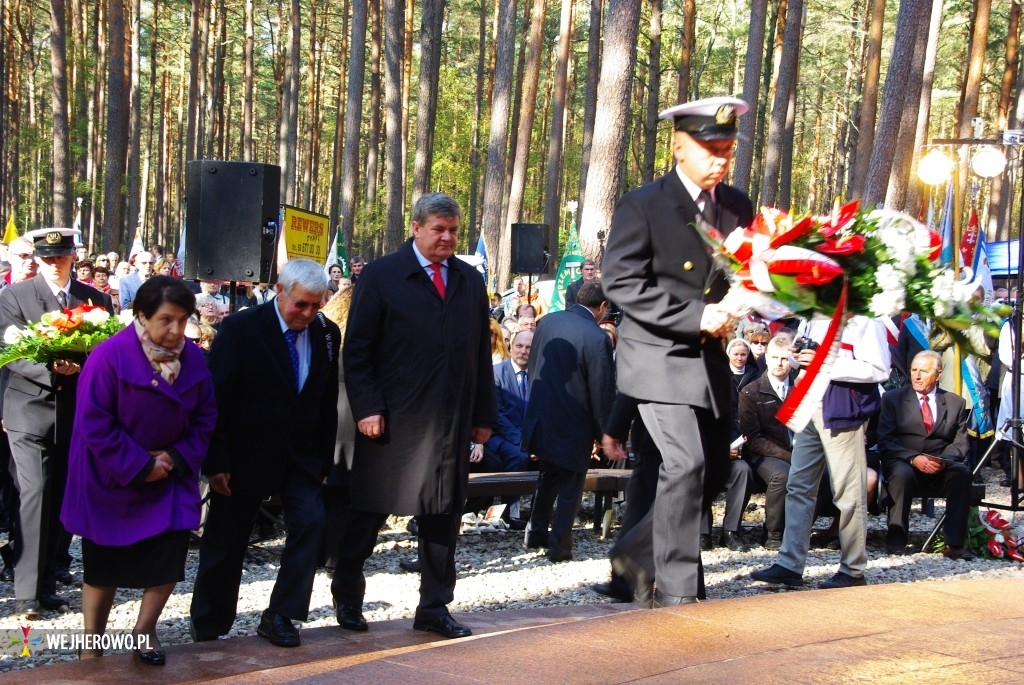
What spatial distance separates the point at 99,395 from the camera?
5.39 meters

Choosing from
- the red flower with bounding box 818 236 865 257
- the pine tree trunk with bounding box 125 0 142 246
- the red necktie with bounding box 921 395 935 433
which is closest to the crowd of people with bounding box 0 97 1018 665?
the red flower with bounding box 818 236 865 257

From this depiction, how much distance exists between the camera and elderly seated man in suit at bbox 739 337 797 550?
1016cm

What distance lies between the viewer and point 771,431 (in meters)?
10.6

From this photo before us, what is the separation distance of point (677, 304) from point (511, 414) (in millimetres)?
5775

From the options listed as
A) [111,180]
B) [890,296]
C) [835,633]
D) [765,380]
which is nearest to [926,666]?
[835,633]

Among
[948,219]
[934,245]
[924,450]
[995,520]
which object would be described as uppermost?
[948,219]

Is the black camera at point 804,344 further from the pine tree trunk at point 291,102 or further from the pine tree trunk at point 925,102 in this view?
the pine tree trunk at point 291,102

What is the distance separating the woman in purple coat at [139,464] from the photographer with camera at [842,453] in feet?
13.2

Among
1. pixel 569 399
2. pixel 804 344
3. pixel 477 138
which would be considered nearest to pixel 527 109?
pixel 477 138

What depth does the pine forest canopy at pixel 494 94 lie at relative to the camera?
24641 mm

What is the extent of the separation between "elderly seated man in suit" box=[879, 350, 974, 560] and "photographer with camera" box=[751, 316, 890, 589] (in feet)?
7.03

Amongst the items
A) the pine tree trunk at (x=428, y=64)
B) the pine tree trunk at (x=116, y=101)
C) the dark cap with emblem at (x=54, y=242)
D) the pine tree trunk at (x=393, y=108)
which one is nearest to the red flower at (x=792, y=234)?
the dark cap with emblem at (x=54, y=242)

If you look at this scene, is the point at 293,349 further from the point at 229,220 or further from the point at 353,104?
the point at 353,104

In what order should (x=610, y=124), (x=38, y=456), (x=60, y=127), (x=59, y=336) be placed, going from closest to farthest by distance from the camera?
(x=59, y=336)
(x=38, y=456)
(x=610, y=124)
(x=60, y=127)
